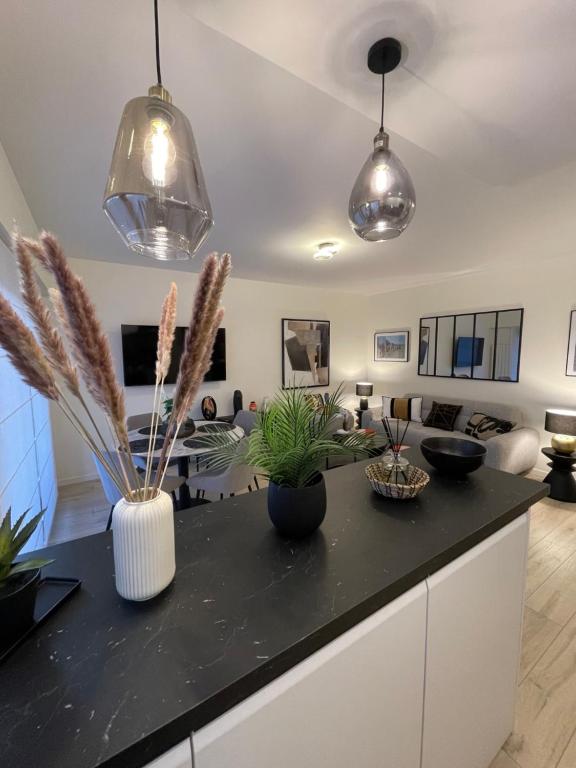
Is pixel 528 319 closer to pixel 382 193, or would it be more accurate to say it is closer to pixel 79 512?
pixel 382 193

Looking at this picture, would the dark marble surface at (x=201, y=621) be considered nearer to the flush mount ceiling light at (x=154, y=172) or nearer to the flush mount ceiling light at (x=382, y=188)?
the flush mount ceiling light at (x=154, y=172)

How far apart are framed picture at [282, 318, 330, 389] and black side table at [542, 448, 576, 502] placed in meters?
3.05

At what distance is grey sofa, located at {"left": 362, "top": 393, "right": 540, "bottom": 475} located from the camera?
3299 mm

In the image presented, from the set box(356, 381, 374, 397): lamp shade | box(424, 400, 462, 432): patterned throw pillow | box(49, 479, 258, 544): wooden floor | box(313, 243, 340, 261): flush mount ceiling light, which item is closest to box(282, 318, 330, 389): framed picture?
box(356, 381, 374, 397): lamp shade

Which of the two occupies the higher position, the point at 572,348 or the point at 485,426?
the point at 572,348

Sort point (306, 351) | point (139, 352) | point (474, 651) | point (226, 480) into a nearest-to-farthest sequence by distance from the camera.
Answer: point (474, 651) < point (226, 480) < point (139, 352) < point (306, 351)

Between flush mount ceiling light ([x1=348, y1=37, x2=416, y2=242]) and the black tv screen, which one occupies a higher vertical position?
flush mount ceiling light ([x1=348, y1=37, x2=416, y2=242])

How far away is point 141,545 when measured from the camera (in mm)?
655

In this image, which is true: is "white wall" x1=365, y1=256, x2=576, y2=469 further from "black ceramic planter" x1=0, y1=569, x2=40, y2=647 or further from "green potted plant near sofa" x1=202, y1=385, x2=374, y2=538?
"black ceramic planter" x1=0, y1=569, x2=40, y2=647

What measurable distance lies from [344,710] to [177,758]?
14.8 inches

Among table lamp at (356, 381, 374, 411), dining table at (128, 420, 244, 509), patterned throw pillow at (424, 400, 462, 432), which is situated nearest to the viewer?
dining table at (128, 420, 244, 509)

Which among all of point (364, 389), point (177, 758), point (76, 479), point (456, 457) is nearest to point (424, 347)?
point (364, 389)

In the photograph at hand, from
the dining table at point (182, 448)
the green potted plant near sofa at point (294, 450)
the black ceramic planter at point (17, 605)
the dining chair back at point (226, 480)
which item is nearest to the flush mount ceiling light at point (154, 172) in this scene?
the green potted plant near sofa at point (294, 450)

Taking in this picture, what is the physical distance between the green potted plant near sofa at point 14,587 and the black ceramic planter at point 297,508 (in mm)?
508
